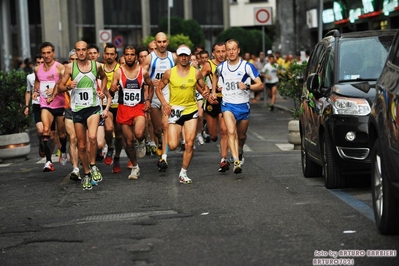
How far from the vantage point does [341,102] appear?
11.8m

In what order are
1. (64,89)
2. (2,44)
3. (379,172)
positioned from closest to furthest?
(379,172), (64,89), (2,44)

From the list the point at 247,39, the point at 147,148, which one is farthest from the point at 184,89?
the point at 247,39

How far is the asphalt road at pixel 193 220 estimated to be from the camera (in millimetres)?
8180

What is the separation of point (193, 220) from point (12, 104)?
36.5ft

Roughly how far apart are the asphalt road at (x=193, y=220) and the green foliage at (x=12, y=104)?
461cm

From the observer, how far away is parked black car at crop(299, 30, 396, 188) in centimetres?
1164

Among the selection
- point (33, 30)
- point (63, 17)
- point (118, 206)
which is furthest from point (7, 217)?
point (33, 30)

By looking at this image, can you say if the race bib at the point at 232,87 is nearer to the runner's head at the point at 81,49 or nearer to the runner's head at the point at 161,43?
the runner's head at the point at 81,49

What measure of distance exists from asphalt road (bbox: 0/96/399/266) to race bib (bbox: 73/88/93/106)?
42.2 inches

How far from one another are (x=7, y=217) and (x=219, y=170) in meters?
4.37

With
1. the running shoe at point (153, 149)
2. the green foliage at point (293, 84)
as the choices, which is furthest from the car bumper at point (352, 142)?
the green foliage at point (293, 84)

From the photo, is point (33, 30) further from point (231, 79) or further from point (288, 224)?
point (288, 224)

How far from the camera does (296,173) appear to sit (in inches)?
575

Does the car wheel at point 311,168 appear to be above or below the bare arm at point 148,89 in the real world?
below
